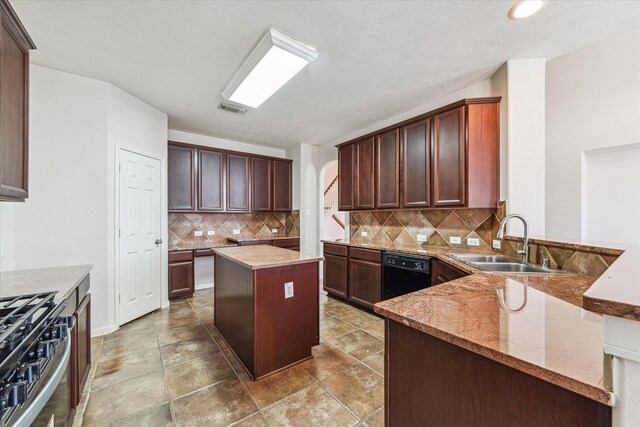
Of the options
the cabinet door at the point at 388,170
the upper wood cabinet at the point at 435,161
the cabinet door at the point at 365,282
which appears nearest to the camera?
the upper wood cabinet at the point at 435,161

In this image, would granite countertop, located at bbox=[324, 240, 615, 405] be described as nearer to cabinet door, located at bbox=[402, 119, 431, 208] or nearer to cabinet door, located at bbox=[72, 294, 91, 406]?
cabinet door, located at bbox=[402, 119, 431, 208]

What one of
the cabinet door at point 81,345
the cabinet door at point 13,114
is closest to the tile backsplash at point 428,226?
the cabinet door at point 81,345

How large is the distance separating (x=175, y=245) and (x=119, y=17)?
3252 millimetres

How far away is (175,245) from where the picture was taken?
4262 mm

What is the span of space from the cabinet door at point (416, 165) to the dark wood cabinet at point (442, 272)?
0.72 m

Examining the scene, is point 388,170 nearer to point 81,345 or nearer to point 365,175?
point 365,175

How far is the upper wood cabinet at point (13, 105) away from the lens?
4.10 feet

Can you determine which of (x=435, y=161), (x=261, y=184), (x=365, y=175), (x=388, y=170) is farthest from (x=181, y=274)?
(x=435, y=161)

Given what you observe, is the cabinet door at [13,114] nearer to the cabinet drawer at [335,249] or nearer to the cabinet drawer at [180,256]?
the cabinet drawer at [180,256]

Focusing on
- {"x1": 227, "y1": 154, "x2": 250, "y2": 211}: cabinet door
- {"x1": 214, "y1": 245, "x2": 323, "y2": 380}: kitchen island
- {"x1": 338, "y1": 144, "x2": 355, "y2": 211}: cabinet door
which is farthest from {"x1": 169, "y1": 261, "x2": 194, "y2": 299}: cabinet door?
{"x1": 338, "y1": 144, "x2": 355, "y2": 211}: cabinet door

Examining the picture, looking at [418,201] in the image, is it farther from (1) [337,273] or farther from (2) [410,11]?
(2) [410,11]

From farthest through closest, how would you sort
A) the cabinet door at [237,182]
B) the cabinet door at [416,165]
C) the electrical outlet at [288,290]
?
the cabinet door at [237,182] < the cabinet door at [416,165] < the electrical outlet at [288,290]

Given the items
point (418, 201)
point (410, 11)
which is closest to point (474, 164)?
point (418, 201)

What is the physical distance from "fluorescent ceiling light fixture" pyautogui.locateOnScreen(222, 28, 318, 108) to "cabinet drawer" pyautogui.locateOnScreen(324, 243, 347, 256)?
2.19 meters
